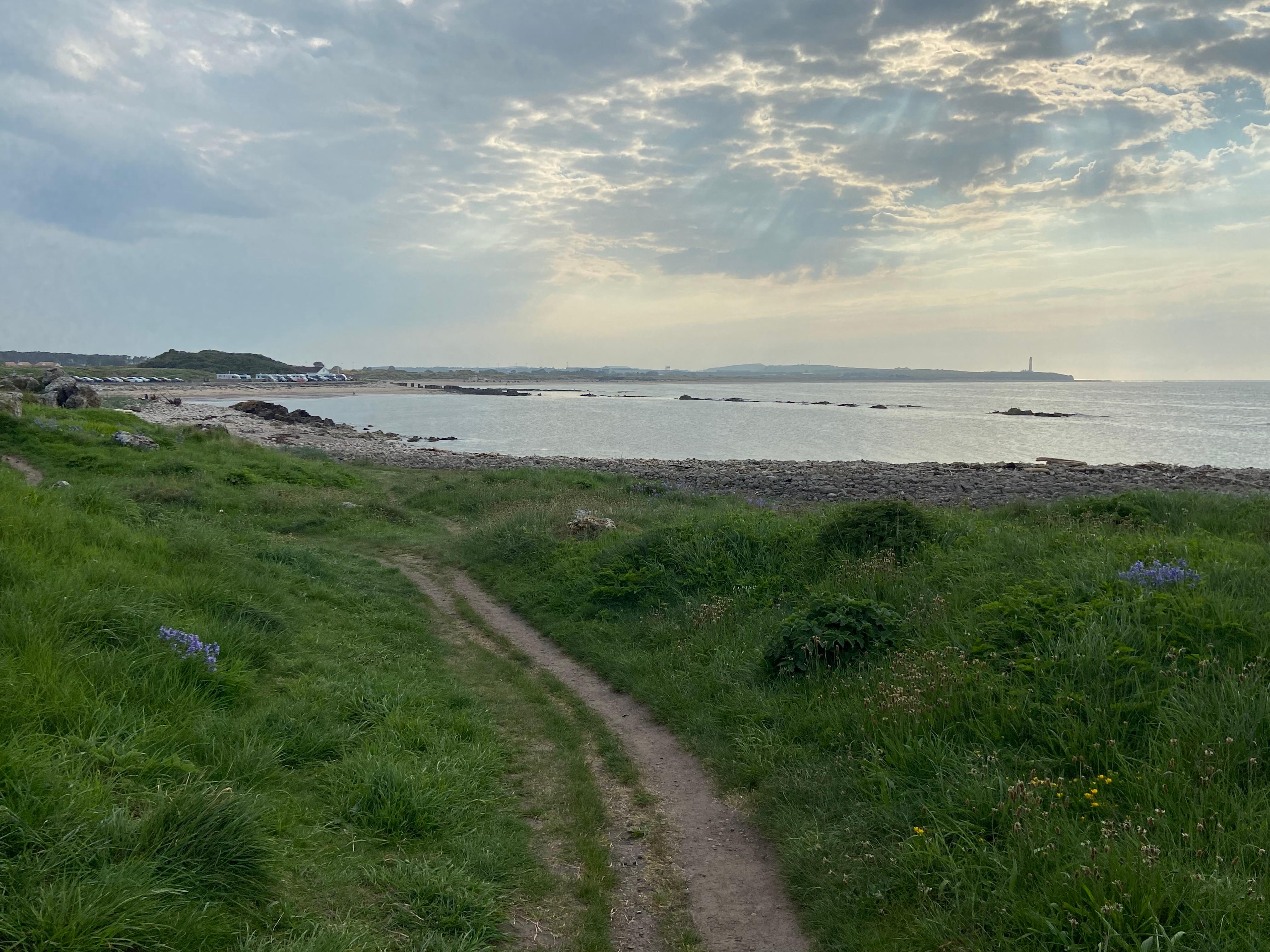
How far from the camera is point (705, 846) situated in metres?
5.47

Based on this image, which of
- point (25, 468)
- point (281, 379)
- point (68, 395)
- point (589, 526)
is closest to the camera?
point (589, 526)

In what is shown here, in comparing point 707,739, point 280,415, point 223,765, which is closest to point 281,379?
point 280,415

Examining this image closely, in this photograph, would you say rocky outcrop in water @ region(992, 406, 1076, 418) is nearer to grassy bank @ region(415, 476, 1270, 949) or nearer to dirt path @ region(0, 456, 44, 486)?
grassy bank @ region(415, 476, 1270, 949)

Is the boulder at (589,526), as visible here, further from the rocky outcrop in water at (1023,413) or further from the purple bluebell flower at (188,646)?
the rocky outcrop in water at (1023,413)

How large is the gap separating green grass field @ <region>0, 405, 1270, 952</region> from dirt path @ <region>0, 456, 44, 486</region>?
29.0 feet

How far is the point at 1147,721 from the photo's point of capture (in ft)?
17.1

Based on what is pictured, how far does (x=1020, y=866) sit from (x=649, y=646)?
579 cm

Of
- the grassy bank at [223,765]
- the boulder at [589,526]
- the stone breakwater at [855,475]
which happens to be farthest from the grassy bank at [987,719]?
the stone breakwater at [855,475]

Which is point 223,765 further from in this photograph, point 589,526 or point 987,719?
point 589,526

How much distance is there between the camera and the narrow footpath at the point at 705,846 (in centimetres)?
452

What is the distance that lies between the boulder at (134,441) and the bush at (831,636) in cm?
2254

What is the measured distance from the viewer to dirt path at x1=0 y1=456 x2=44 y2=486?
17.3m

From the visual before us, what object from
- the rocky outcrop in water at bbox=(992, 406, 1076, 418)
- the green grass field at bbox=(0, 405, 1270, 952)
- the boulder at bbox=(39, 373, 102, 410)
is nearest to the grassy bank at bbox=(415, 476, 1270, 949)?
the green grass field at bbox=(0, 405, 1270, 952)

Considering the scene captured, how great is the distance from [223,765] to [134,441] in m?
22.4
